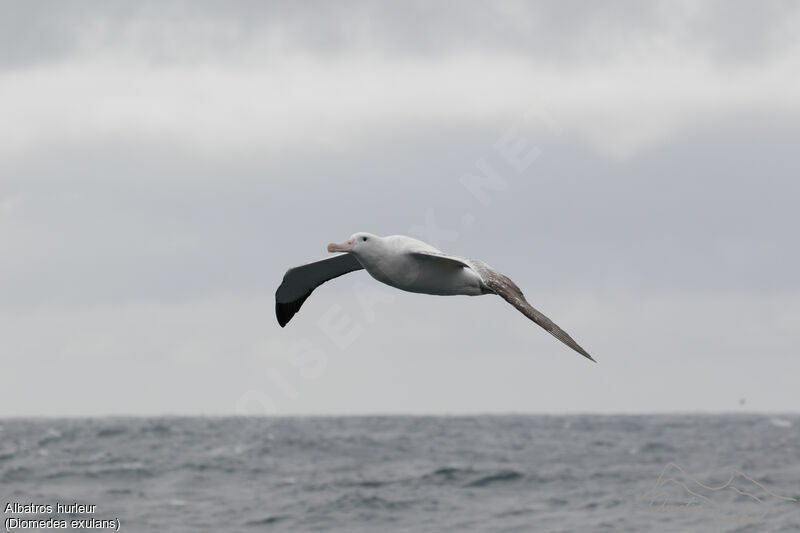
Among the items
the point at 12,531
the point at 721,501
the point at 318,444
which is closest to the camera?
the point at 12,531

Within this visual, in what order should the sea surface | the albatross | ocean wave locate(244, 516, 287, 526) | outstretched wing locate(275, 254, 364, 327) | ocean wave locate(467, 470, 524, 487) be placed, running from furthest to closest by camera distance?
ocean wave locate(467, 470, 524, 487) → the sea surface → ocean wave locate(244, 516, 287, 526) → outstretched wing locate(275, 254, 364, 327) → the albatross

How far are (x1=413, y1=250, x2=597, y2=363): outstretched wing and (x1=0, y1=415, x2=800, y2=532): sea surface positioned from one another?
85.3 feet

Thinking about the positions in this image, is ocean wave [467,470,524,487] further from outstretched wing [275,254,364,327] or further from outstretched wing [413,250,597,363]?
outstretched wing [413,250,597,363]

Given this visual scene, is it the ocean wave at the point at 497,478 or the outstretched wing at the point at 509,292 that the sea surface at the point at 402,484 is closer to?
the ocean wave at the point at 497,478

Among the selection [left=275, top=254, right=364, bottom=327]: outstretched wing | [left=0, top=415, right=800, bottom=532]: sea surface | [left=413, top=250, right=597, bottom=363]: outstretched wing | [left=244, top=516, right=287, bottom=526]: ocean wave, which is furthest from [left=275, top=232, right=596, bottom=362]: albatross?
[left=244, top=516, right=287, bottom=526]: ocean wave

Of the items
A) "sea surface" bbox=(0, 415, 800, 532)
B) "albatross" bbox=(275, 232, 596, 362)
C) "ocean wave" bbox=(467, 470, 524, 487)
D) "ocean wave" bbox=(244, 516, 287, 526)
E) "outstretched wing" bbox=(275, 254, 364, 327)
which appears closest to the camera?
"albatross" bbox=(275, 232, 596, 362)

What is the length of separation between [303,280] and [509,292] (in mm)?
4604

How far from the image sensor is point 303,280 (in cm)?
1538

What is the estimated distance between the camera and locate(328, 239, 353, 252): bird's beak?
1185 cm

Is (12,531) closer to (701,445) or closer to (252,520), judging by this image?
(252,520)

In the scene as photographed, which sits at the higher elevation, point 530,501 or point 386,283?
point 386,283

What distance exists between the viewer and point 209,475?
53.8 meters

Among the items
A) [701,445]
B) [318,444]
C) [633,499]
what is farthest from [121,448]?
[701,445]

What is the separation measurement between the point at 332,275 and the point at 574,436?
266 feet
